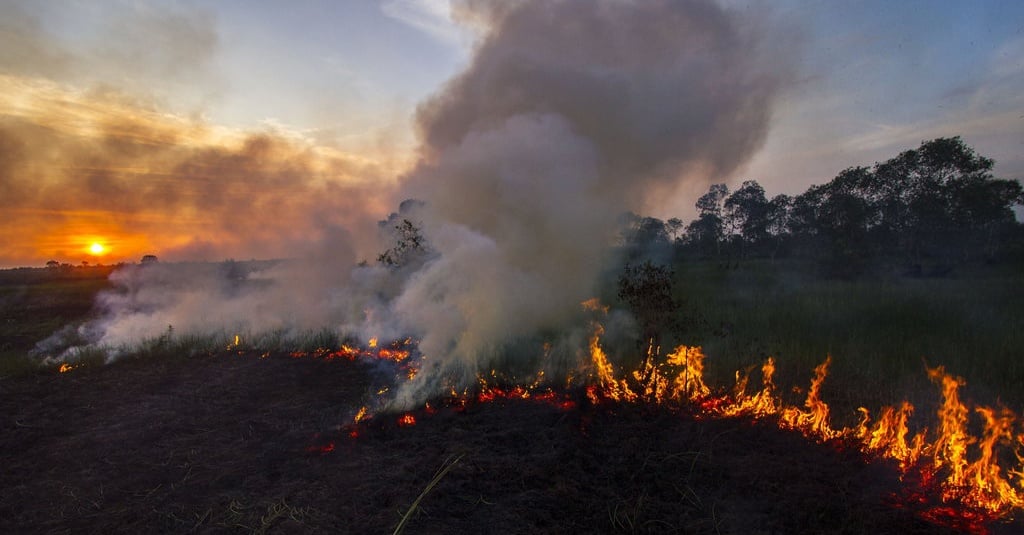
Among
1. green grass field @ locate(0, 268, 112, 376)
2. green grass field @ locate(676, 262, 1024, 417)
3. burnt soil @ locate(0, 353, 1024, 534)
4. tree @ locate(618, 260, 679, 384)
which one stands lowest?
burnt soil @ locate(0, 353, 1024, 534)

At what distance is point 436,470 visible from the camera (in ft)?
19.9

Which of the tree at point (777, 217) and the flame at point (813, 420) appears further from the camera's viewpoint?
the tree at point (777, 217)

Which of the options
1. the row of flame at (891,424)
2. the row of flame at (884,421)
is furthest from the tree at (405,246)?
the row of flame at (891,424)

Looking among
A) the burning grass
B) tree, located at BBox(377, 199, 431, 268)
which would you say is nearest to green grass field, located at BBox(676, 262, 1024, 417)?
the burning grass

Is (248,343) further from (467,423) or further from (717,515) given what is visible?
(717,515)

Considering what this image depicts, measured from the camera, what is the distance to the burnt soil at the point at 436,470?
4977mm

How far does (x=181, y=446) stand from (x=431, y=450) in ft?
13.6

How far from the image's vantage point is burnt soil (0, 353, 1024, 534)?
4977mm

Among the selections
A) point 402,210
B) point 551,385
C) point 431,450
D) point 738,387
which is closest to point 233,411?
point 431,450

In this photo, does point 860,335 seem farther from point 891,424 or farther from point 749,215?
point 749,215

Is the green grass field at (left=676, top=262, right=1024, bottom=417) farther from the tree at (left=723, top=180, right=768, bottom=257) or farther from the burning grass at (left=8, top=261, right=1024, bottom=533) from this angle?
the tree at (left=723, top=180, right=768, bottom=257)

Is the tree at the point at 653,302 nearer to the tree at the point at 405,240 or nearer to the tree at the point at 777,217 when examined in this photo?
the tree at the point at 405,240

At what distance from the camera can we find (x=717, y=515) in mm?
4941

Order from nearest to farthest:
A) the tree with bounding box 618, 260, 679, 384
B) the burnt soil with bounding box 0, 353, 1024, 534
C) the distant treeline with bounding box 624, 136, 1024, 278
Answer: the burnt soil with bounding box 0, 353, 1024, 534 → the tree with bounding box 618, 260, 679, 384 → the distant treeline with bounding box 624, 136, 1024, 278
